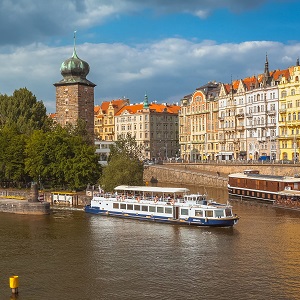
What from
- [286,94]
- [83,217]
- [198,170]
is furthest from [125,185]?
[286,94]

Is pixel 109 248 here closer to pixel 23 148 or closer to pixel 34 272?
pixel 34 272

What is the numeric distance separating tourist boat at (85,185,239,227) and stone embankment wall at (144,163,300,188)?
31.6 meters

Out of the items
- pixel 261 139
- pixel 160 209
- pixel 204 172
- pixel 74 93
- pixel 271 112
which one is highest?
pixel 74 93

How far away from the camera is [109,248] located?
149 feet

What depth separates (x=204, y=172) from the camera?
106 m

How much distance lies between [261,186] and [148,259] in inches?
1600

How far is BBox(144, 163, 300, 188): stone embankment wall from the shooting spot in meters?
94.3

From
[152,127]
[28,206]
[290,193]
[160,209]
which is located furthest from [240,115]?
[28,206]

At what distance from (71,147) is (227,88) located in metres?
58.9

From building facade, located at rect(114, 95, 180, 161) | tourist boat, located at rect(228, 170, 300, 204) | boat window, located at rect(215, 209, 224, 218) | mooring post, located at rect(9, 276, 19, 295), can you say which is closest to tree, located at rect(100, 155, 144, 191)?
tourist boat, located at rect(228, 170, 300, 204)

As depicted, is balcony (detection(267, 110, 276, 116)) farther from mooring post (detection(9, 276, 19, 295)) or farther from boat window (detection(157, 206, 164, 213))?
mooring post (detection(9, 276, 19, 295))

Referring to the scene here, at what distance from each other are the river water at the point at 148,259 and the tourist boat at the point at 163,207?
1109mm

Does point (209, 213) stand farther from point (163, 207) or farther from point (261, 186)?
point (261, 186)

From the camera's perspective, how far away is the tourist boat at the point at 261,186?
242 ft
